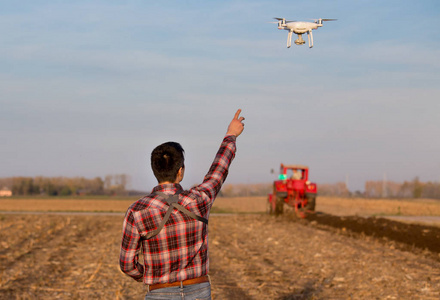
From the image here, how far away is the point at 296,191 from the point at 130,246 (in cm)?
2079

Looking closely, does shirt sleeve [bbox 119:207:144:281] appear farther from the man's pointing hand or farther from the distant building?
the distant building

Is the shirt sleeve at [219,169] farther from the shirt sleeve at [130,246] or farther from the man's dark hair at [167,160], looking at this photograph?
the shirt sleeve at [130,246]

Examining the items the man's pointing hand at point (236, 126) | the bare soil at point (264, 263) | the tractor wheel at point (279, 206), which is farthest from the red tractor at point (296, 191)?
the man's pointing hand at point (236, 126)

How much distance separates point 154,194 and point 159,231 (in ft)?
0.74

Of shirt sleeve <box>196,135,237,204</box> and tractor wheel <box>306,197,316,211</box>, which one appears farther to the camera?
tractor wheel <box>306,197,316,211</box>

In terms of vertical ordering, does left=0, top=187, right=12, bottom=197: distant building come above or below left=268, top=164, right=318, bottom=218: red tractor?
below

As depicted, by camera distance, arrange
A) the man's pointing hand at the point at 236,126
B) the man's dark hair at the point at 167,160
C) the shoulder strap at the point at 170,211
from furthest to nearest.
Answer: the man's pointing hand at the point at 236,126
the man's dark hair at the point at 167,160
the shoulder strap at the point at 170,211

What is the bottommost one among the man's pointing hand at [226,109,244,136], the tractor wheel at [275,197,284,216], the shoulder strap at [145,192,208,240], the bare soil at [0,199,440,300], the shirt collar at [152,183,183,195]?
the bare soil at [0,199,440,300]

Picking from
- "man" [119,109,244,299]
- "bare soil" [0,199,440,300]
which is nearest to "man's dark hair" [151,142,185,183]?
"man" [119,109,244,299]

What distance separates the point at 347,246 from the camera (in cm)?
1477

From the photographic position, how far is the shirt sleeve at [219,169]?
11.5ft

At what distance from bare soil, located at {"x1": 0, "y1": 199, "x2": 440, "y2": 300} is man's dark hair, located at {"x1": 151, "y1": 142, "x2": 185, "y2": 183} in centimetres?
557

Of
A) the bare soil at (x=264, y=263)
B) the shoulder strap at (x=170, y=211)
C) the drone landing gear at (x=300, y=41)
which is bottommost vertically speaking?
the bare soil at (x=264, y=263)

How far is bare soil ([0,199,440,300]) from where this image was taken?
9.16m
